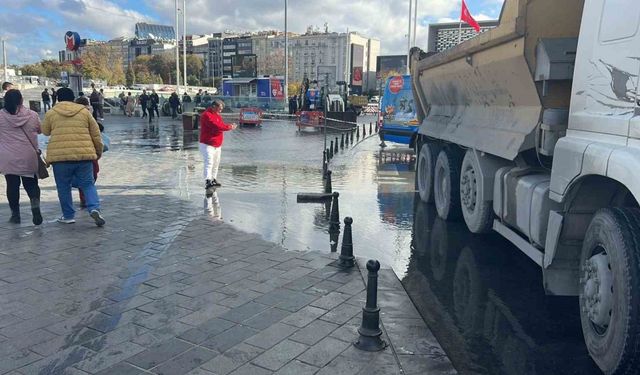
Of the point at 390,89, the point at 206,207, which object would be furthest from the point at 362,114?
the point at 206,207

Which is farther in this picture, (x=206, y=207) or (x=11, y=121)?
(x=206, y=207)

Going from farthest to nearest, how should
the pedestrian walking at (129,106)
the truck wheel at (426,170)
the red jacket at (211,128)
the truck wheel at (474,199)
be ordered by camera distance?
the pedestrian walking at (129,106), the red jacket at (211,128), the truck wheel at (426,170), the truck wheel at (474,199)

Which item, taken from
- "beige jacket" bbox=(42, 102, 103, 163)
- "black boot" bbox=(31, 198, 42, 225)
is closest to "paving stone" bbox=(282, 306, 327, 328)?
"beige jacket" bbox=(42, 102, 103, 163)

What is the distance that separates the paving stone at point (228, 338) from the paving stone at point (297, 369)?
1.69ft

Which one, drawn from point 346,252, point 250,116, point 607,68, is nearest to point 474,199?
point 346,252

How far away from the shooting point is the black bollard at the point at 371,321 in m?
3.80

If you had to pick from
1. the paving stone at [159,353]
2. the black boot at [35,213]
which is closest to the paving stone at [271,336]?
the paving stone at [159,353]

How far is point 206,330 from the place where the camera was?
13.5 feet

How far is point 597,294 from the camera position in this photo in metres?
3.51

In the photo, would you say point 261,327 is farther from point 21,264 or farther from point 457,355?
point 21,264

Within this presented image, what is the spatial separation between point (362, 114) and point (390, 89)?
39.7 metres

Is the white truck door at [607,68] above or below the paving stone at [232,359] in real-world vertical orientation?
above

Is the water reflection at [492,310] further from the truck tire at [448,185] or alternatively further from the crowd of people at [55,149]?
the crowd of people at [55,149]

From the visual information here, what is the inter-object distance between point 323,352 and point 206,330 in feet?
3.22
